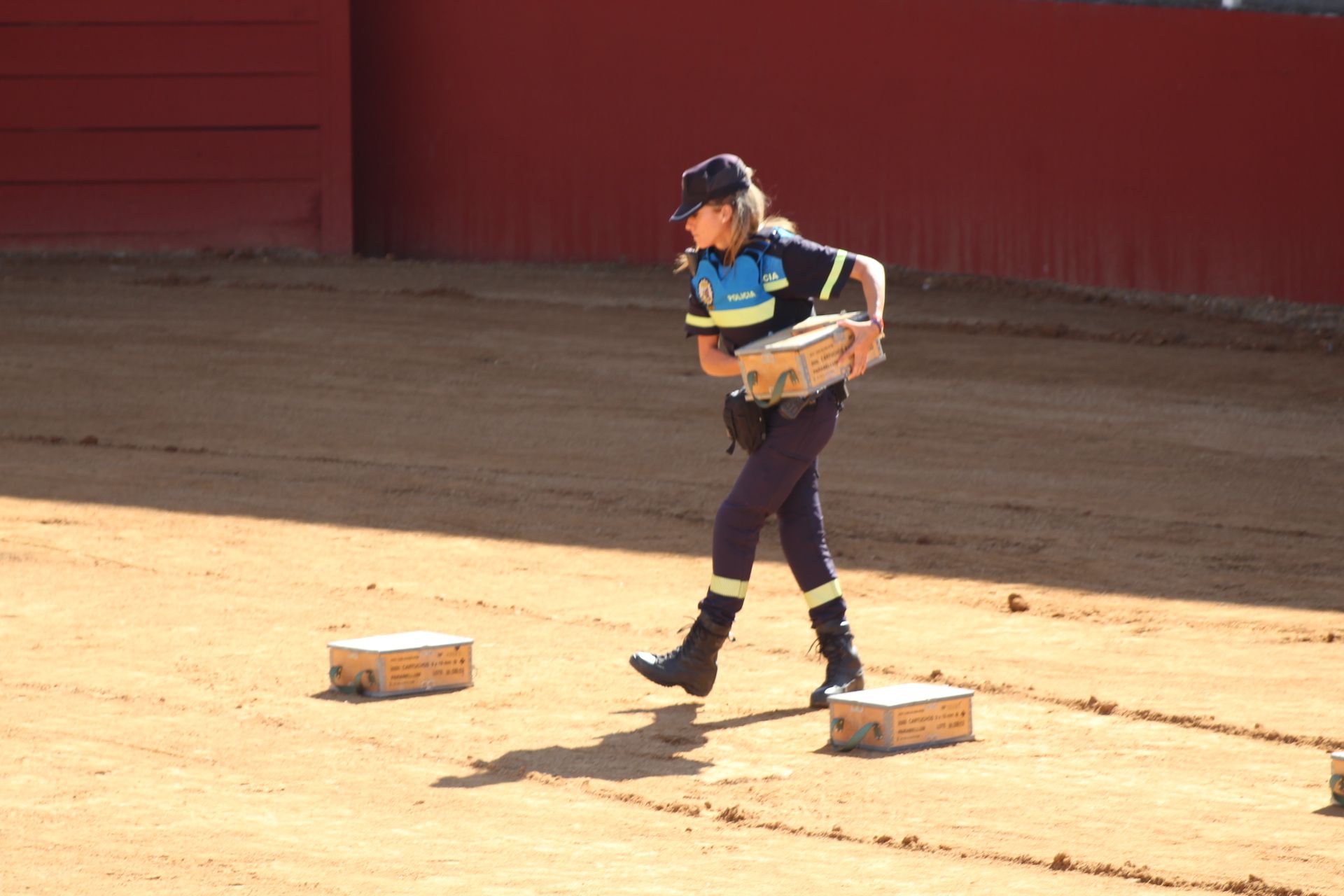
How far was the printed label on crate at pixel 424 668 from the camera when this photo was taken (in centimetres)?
666

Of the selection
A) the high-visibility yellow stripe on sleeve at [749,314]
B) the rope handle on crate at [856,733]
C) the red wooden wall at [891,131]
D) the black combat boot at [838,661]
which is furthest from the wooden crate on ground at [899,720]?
the red wooden wall at [891,131]

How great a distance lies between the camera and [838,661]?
650 centimetres

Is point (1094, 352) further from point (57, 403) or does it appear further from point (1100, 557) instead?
point (57, 403)

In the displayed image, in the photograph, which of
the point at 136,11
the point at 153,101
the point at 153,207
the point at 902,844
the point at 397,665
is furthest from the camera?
the point at 153,207

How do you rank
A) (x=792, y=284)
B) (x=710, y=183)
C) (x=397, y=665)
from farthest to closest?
(x=397, y=665), (x=792, y=284), (x=710, y=183)

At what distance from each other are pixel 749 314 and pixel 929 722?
1503 millimetres

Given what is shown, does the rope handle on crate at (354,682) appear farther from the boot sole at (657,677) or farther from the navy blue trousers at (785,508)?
the navy blue trousers at (785,508)

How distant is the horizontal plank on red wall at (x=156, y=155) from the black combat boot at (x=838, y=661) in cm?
1316

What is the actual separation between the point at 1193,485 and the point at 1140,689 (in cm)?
421

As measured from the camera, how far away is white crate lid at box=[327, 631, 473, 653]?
6.62 metres

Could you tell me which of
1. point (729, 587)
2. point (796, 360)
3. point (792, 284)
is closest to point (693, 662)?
point (729, 587)

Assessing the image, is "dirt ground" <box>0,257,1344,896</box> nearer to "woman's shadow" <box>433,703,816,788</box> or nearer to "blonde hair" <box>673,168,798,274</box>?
"woman's shadow" <box>433,703,816,788</box>

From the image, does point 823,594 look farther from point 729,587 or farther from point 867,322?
point 867,322

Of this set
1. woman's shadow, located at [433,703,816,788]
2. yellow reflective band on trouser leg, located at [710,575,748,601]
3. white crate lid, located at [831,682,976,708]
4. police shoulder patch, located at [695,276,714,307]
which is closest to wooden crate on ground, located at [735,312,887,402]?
police shoulder patch, located at [695,276,714,307]
